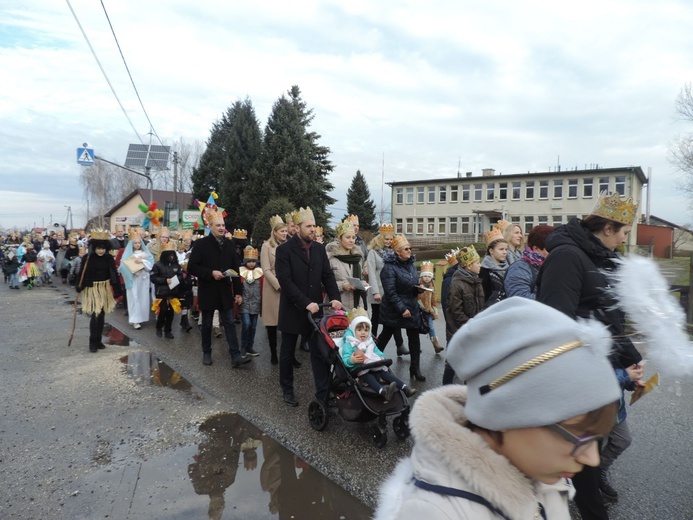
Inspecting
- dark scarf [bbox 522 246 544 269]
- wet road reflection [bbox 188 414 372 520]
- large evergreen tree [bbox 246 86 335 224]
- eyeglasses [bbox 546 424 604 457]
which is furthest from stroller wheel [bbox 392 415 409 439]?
large evergreen tree [bbox 246 86 335 224]

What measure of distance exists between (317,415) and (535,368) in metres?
3.83

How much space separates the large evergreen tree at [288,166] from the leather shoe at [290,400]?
20995mm

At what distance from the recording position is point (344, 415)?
431 centimetres

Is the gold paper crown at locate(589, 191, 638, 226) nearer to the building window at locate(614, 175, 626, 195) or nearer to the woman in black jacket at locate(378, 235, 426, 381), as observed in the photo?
the woman in black jacket at locate(378, 235, 426, 381)

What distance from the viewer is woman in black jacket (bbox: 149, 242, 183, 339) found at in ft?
28.4

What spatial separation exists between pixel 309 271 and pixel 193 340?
166 inches

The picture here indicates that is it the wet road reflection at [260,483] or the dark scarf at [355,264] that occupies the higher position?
the dark scarf at [355,264]

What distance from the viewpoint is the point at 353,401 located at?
14.3 ft

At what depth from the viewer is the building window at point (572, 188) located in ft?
158

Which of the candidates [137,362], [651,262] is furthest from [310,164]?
[651,262]

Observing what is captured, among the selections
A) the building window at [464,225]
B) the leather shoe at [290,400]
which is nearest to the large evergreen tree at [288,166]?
the leather shoe at [290,400]

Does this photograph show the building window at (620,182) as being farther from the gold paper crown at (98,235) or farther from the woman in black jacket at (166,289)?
the gold paper crown at (98,235)

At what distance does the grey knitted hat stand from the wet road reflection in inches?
100

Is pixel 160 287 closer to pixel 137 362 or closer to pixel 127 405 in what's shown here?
pixel 137 362
